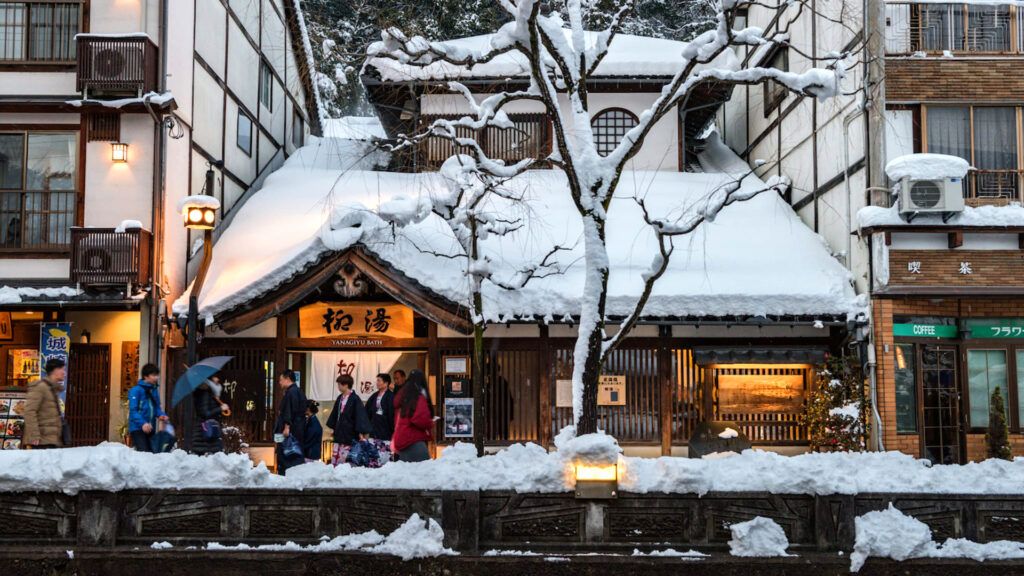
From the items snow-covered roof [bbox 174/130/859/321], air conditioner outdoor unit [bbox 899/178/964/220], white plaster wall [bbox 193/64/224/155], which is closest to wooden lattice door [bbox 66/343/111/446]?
snow-covered roof [bbox 174/130/859/321]

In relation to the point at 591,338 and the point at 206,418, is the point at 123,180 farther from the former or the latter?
the point at 591,338

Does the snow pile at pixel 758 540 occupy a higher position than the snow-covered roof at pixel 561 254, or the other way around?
A: the snow-covered roof at pixel 561 254

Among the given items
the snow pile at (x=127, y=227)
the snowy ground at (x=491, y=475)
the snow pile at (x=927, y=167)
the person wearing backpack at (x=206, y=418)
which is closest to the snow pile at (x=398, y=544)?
the snowy ground at (x=491, y=475)

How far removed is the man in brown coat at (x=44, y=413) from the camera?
10156 mm

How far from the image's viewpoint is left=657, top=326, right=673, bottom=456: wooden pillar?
16.3 m

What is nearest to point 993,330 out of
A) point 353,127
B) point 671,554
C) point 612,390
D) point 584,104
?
point 612,390

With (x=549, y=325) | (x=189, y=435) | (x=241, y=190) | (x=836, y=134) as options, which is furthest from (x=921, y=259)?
(x=241, y=190)

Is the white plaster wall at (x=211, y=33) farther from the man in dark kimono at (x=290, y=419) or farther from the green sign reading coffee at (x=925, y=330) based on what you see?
the green sign reading coffee at (x=925, y=330)

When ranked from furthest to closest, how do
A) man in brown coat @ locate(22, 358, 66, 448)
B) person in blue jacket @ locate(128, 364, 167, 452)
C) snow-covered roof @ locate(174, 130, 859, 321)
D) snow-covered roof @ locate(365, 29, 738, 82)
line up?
1. snow-covered roof @ locate(365, 29, 738, 82)
2. snow-covered roof @ locate(174, 130, 859, 321)
3. person in blue jacket @ locate(128, 364, 167, 452)
4. man in brown coat @ locate(22, 358, 66, 448)

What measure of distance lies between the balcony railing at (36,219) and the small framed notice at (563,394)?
372 inches

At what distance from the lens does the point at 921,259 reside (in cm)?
1525

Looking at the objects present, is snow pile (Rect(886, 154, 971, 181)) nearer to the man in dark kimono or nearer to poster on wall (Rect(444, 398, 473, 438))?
poster on wall (Rect(444, 398, 473, 438))

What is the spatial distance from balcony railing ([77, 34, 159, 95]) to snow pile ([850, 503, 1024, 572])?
45.5ft

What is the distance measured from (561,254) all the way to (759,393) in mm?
4554
